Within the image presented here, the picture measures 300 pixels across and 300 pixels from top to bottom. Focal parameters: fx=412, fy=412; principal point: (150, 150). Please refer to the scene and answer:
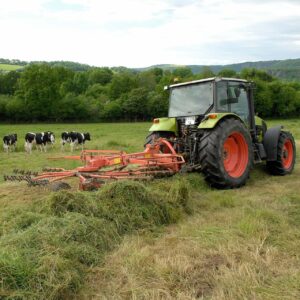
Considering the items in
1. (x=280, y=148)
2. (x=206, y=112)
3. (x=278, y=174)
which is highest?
(x=206, y=112)

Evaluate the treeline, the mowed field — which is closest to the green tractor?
the mowed field

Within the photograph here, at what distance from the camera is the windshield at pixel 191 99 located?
8.23 m

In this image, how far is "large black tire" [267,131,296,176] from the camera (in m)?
9.11

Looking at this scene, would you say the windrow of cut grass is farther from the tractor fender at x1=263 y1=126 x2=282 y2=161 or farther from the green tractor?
the tractor fender at x1=263 y1=126 x2=282 y2=161

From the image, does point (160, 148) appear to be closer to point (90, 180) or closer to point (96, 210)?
point (90, 180)

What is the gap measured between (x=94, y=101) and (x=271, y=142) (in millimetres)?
59549

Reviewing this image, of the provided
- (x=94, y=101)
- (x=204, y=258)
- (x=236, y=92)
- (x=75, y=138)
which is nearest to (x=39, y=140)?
(x=75, y=138)

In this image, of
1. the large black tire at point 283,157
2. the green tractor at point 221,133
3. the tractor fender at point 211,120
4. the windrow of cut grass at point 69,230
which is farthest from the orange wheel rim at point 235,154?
the windrow of cut grass at point 69,230

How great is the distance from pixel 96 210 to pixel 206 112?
13.1ft

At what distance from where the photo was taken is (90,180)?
20.1ft

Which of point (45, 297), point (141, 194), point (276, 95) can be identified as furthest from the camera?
point (276, 95)

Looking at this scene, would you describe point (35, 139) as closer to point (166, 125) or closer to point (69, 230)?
point (166, 125)

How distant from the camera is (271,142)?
9.12 meters

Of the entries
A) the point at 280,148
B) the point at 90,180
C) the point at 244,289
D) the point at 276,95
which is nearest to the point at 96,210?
the point at 90,180
